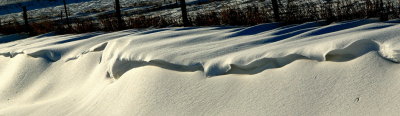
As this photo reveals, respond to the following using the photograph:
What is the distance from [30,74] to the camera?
4.07 meters

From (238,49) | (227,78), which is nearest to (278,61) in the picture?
(227,78)

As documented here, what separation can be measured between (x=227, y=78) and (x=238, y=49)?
17.0 inches

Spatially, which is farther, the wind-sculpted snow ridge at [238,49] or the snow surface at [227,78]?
the wind-sculpted snow ridge at [238,49]

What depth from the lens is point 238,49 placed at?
289 cm

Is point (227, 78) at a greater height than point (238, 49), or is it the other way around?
point (238, 49)

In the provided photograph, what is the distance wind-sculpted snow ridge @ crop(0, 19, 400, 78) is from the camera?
231 cm

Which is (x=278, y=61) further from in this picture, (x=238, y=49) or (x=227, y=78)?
(x=238, y=49)

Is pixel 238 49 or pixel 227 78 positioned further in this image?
pixel 238 49

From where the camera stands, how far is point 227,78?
8.27 feet

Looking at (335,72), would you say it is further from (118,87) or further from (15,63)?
(15,63)

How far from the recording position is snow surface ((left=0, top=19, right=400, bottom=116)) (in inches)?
81.4

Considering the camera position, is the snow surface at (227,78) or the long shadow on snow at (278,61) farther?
the long shadow on snow at (278,61)

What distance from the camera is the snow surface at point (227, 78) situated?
207 cm

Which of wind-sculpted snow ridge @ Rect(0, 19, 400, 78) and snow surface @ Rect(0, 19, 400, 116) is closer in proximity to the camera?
snow surface @ Rect(0, 19, 400, 116)
